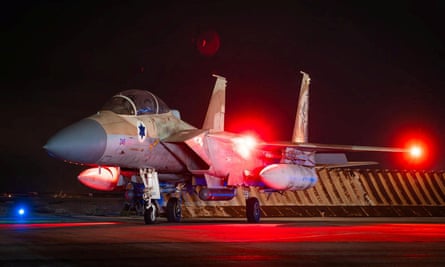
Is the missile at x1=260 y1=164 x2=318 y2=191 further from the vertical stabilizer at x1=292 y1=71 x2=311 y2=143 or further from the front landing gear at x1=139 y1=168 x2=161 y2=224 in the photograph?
the vertical stabilizer at x1=292 y1=71 x2=311 y2=143

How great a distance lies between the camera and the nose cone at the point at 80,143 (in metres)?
15.9

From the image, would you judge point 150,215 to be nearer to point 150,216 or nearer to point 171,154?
point 150,216

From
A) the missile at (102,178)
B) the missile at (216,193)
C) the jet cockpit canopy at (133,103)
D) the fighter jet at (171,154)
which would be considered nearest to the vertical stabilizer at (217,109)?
the fighter jet at (171,154)

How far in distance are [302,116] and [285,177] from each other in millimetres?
6716

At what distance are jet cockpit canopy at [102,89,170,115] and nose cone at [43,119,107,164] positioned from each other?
50.2 inches

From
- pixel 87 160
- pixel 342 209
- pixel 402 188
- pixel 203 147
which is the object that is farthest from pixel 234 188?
pixel 402 188

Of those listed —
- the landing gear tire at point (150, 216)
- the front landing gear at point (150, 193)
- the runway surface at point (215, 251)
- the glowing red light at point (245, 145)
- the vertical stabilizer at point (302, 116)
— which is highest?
the vertical stabilizer at point (302, 116)

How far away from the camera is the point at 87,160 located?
54.2ft

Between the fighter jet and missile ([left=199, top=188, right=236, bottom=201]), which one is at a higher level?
the fighter jet

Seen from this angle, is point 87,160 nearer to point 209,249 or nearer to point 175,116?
point 175,116

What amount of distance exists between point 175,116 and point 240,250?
11.1m

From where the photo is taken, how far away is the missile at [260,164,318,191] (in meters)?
20.7

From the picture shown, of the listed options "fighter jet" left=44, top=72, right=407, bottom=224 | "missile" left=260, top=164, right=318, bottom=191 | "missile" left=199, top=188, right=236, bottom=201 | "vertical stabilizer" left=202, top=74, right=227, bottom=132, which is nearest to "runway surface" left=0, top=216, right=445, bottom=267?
"fighter jet" left=44, top=72, right=407, bottom=224

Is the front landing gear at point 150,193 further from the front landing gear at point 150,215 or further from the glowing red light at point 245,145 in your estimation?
the glowing red light at point 245,145
